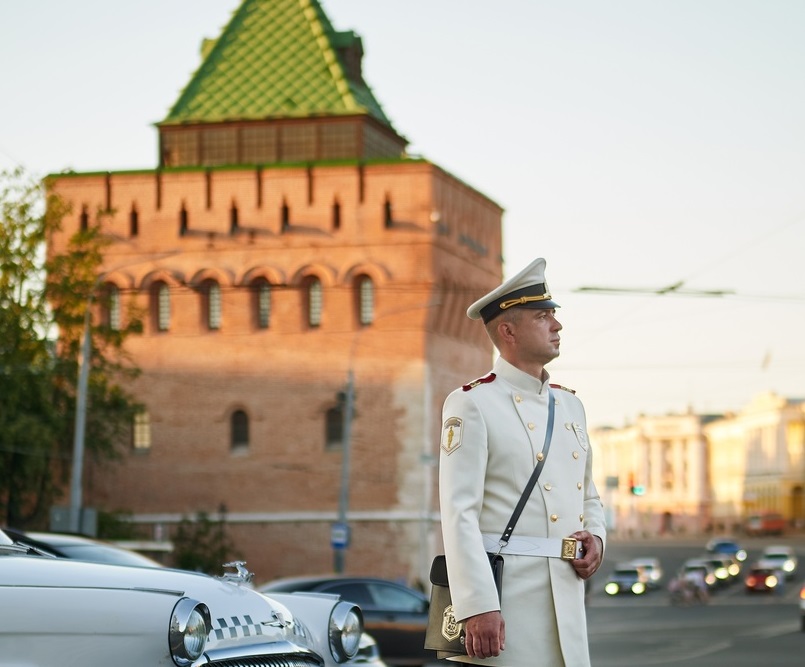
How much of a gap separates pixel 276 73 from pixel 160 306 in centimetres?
958

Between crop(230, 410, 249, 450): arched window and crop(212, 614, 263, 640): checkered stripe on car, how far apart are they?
49633 millimetres

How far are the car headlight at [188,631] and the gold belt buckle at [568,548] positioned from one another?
1.17 m

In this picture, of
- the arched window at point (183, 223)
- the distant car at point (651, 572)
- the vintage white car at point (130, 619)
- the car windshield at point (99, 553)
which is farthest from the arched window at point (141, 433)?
the vintage white car at point (130, 619)

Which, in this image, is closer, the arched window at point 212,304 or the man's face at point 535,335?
the man's face at point 535,335

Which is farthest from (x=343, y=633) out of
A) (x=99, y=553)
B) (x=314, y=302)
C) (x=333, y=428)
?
(x=314, y=302)

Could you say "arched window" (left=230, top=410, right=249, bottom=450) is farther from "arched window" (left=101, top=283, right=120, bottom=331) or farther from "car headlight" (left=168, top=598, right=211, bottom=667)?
"car headlight" (left=168, top=598, right=211, bottom=667)

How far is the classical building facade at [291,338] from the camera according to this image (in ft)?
176

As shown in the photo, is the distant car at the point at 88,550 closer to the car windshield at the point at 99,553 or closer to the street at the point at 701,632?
the car windshield at the point at 99,553

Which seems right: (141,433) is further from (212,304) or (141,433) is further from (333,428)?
(333,428)

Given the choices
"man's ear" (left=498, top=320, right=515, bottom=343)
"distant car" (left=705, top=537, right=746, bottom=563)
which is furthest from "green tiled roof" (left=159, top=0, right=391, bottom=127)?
"distant car" (left=705, top=537, right=746, bottom=563)

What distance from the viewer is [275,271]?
55500 mm

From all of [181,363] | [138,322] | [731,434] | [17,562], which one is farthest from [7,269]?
[731,434]

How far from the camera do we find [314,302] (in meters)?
55.6

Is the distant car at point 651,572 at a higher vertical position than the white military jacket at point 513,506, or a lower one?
lower
